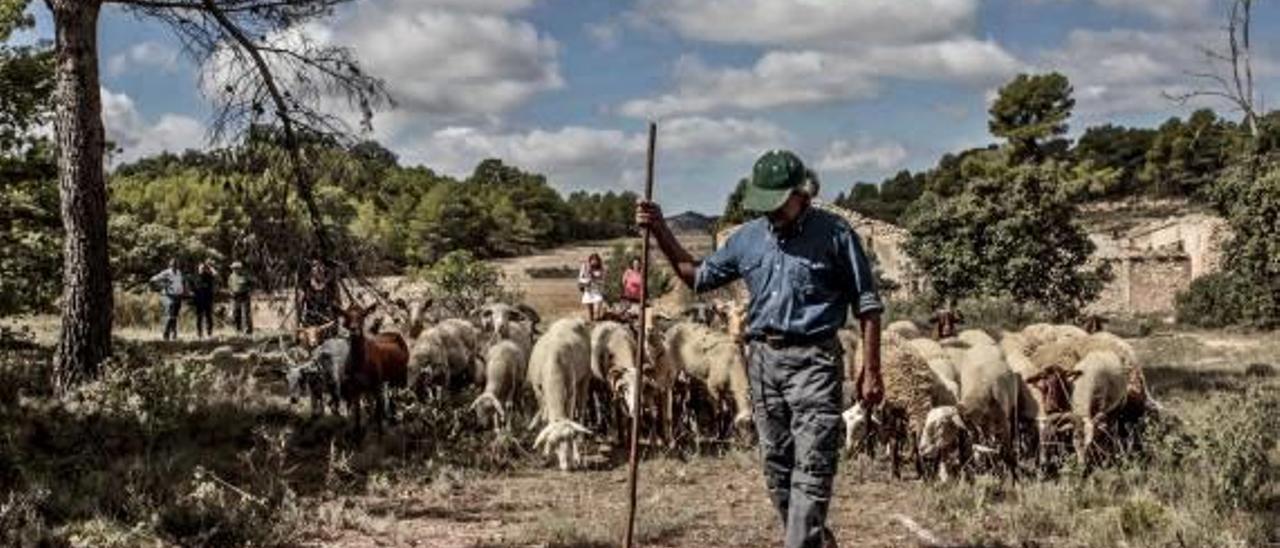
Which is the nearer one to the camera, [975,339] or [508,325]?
[975,339]

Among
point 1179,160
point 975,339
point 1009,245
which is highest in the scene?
point 1179,160

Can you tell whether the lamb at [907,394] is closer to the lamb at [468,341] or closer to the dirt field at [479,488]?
the dirt field at [479,488]

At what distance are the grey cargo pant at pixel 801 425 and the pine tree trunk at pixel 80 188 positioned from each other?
27.6 feet

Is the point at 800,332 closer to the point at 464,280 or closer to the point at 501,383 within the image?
the point at 501,383

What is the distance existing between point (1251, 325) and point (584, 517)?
28557 millimetres

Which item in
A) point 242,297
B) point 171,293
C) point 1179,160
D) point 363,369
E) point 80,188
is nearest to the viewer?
point 363,369

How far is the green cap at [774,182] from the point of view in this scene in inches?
250

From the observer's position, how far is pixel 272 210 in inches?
559

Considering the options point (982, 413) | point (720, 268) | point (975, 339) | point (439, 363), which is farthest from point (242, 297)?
point (720, 268)

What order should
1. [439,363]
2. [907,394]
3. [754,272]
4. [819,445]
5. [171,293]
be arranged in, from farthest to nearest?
[171,293] < [439,363] < [907,394] < [754,272] < [819,445]

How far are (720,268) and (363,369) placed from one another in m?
6.49

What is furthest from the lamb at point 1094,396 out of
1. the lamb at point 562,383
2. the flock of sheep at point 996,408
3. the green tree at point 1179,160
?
the green tree at point 1179,160

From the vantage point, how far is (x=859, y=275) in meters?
6.30

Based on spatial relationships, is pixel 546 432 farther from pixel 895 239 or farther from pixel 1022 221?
pixel 895 239
